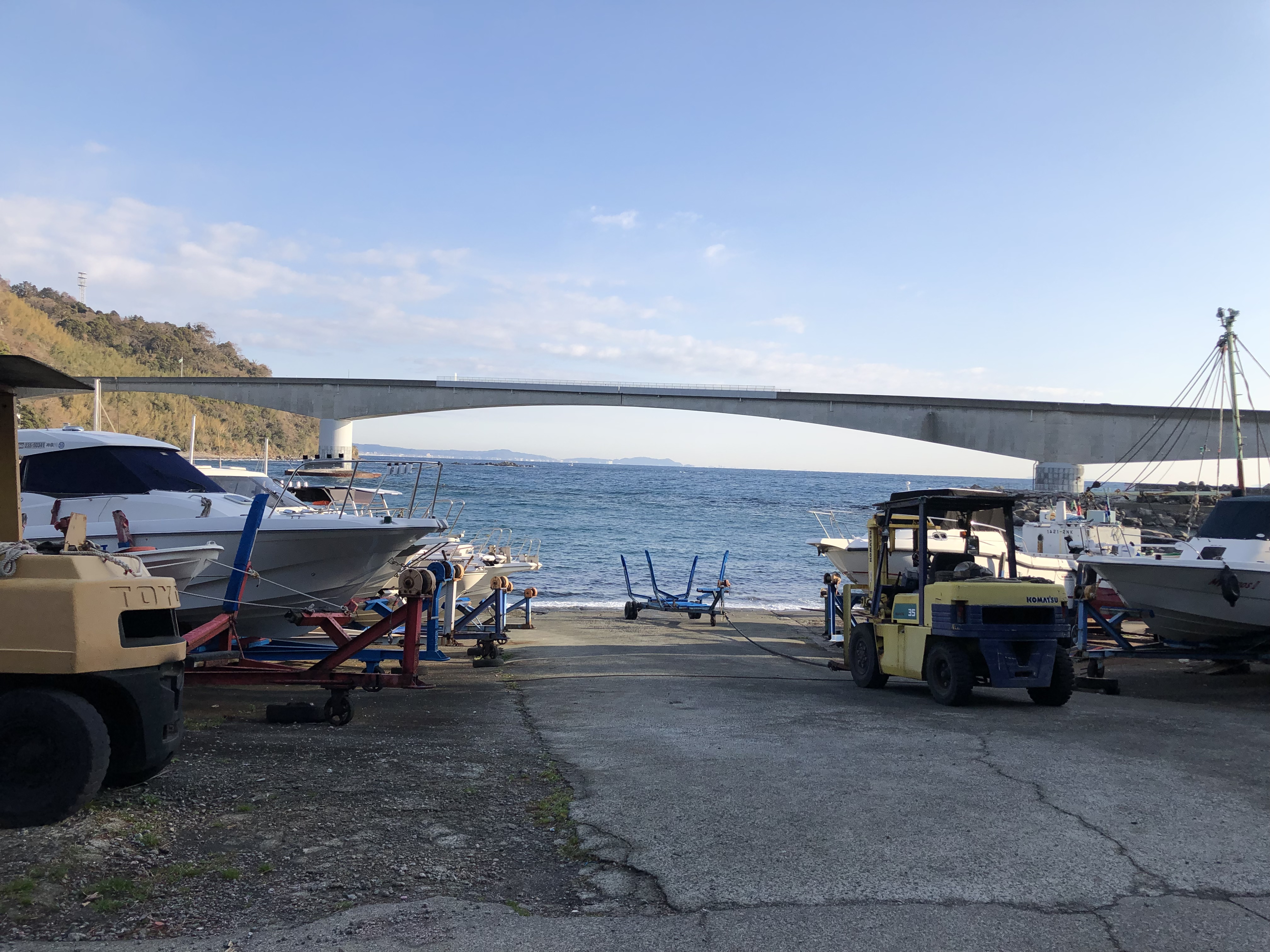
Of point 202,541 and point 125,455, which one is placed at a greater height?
point 125,455

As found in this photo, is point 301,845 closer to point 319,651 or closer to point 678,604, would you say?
point 319,651

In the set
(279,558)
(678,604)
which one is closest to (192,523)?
(279,558)

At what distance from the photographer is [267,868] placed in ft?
14.3

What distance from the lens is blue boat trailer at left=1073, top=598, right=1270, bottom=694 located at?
12.0m

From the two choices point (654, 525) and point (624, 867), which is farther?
point (654, 525)

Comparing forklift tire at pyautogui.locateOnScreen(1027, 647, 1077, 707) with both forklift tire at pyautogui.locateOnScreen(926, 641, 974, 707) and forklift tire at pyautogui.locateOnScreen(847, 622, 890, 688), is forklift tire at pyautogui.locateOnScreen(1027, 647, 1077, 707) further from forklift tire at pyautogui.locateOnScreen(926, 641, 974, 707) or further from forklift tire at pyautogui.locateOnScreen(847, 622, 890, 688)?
forklift tire at pyautogui.locateOnScreen(847, 622, 890, 688)

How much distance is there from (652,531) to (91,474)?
45413 mm

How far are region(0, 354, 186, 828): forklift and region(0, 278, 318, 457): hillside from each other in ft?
221

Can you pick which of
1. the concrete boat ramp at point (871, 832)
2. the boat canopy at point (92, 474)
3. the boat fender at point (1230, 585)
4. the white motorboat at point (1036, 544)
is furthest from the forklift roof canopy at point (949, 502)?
the boat canopy at point (92, 474)

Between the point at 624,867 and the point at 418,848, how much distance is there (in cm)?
105

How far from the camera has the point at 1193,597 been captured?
40.1ft

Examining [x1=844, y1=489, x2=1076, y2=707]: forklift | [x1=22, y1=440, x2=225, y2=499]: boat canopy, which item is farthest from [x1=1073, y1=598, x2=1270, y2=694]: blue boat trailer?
[x1=22, y1=440, x2=225, y2=499]: boat canopy

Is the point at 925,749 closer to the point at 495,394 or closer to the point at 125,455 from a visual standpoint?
the point at 125,455

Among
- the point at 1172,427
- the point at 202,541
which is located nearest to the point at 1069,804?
the point at 202,541
